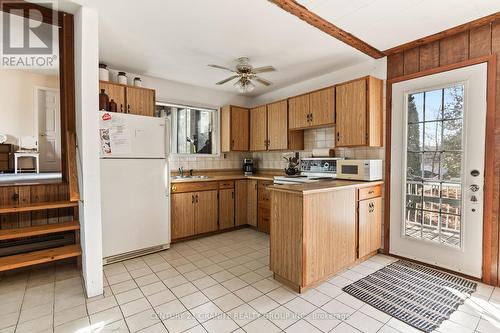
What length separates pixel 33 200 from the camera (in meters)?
2.55

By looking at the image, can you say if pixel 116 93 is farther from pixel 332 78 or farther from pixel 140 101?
pixel 332 78

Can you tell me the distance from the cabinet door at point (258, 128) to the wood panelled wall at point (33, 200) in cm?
295

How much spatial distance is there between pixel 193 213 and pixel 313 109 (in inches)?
93.6

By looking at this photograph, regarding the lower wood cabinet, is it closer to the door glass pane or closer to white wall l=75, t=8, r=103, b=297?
white wall l=75, t=8, r=103, b=297

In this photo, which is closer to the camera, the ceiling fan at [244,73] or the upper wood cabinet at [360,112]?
the upper wood cabinet at [360,112]

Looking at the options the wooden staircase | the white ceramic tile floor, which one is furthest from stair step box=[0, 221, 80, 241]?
the white ceramic tile floor

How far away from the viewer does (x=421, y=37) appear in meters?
2.56

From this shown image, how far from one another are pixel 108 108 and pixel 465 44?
158 inches

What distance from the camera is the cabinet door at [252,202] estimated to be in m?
4.14

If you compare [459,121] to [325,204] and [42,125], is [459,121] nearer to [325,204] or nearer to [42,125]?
[325,204]

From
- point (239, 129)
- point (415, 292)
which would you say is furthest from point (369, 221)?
point (239, 129)

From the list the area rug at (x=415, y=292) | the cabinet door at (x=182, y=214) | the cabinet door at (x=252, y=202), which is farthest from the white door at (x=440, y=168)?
the cabinet door at (x=182, y=214)

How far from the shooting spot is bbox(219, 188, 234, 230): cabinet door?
3.96 meters

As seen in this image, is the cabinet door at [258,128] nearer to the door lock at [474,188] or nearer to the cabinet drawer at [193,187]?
the cabinet drawer at [193,187]
